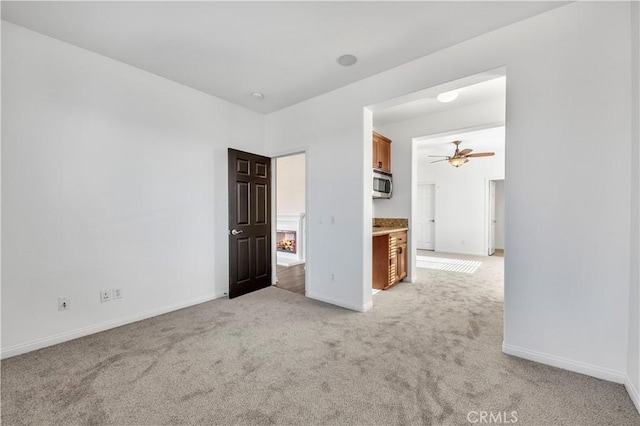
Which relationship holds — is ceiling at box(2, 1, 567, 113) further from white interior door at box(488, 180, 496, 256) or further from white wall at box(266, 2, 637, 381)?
white interior door at box(488, 180, 496, 256)

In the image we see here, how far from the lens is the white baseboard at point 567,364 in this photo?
6.05 ft

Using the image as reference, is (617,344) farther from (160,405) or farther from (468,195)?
(468,195)

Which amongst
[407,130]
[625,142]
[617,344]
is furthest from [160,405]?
[407,130]

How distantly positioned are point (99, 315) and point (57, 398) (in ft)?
3.59

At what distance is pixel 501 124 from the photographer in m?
3.71

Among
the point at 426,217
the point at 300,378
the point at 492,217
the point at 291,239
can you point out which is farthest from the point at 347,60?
the point at 492,217

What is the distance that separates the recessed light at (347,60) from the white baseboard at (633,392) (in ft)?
10.7

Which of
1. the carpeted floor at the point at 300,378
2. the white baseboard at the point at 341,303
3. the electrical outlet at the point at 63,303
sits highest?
the electrical outlet at the point at 63,303

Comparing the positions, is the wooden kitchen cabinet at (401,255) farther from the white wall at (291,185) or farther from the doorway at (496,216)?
the doorway at (496,216)

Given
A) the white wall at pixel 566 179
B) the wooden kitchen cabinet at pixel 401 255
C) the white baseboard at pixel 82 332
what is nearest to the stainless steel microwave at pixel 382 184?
the wooden kitchen cabinet at pixel 401 255

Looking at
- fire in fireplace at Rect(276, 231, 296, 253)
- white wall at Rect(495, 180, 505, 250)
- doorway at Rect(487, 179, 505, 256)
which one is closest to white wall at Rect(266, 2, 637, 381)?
fire in fireplace at Rect(276, 231, 296, 253)

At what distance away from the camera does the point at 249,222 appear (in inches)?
155

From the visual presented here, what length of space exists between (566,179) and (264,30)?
2666 millimetres

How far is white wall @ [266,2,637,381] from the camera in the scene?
6.01 ft
